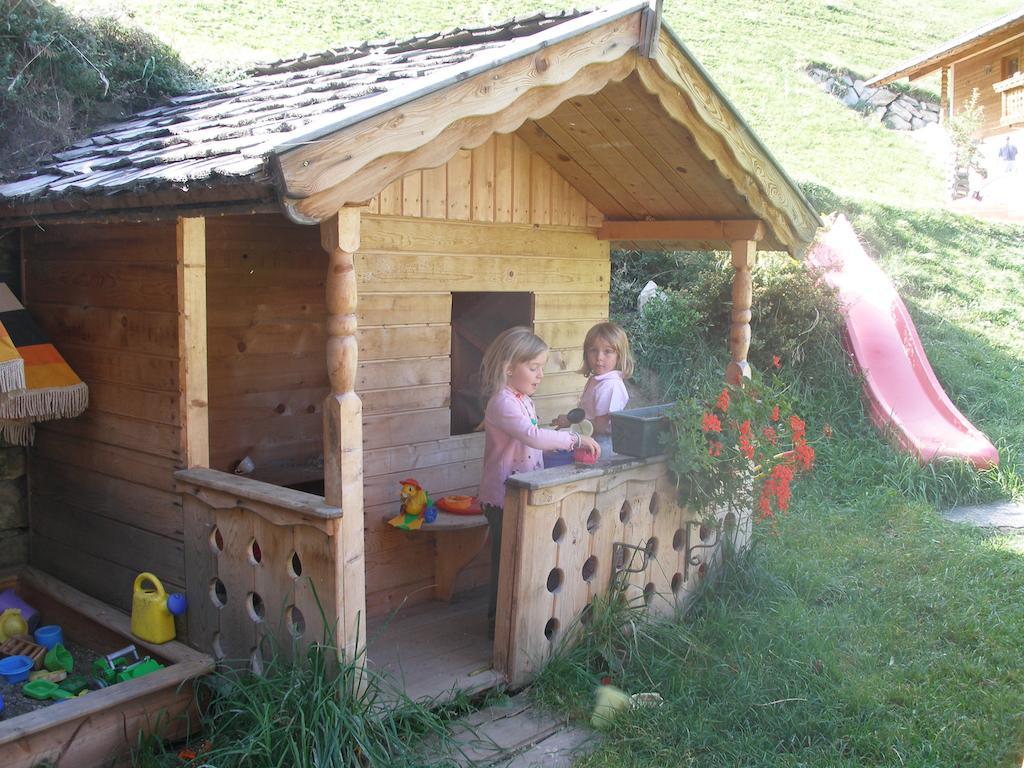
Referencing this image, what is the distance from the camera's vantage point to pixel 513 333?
5027 millimetres

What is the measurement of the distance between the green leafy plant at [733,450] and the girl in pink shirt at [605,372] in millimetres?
556

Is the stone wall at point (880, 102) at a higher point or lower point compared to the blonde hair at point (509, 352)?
higher

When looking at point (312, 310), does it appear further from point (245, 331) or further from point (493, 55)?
point (493, 55)

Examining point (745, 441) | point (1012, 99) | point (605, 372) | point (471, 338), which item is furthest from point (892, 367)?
point (1012, 99)

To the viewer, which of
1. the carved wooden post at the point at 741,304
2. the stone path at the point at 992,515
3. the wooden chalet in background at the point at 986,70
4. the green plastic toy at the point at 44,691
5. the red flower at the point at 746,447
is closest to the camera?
the green plastic toy at the point at 44,691

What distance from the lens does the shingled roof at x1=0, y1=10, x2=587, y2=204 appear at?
3.79 metres

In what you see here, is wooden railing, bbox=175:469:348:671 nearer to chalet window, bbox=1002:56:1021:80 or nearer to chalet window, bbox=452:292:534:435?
chalet window, bbox=452:292:534:435

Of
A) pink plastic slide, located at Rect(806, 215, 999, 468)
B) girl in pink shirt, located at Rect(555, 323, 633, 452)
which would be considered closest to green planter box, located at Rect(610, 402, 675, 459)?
girl in pink shirt, located at Rect(555, 323, 633, 452)

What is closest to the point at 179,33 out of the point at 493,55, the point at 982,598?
the point at 493,55

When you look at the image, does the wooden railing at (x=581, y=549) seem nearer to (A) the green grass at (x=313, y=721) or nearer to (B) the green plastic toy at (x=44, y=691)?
(A) the green grass at (x=313, y=721)

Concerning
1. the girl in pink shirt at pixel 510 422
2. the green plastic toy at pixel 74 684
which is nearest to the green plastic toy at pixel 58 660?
the green plastic toy at pixel 74 684

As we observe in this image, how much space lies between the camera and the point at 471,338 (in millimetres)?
7074

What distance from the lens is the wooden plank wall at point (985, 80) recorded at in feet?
78.6

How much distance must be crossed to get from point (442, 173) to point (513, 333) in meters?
1.24
